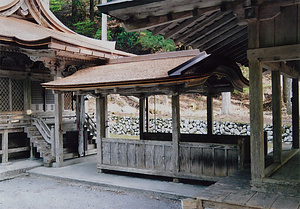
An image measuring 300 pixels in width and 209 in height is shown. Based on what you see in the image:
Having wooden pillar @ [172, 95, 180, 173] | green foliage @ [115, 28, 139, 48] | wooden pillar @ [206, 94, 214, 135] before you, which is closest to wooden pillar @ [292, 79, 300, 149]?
wooden pillar @ [206, 94, 214, 135]

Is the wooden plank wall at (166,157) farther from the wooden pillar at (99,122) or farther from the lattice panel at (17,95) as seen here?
the lattice panel at (17,95)

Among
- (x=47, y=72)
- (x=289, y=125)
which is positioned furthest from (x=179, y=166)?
(x=289, y=125)

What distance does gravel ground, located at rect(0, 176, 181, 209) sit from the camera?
6.84 meters

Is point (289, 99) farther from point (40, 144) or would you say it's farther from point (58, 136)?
point (40, 144)

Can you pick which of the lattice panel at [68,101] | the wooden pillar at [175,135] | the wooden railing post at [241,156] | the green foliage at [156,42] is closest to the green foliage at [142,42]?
the green foliage at [156,42]

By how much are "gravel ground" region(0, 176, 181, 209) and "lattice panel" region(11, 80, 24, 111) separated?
359cm

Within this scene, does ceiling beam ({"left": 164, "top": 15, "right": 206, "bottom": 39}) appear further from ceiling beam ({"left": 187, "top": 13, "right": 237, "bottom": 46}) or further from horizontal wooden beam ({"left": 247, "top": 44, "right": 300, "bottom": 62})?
horizontal wooden beam ({"left": 247, "top": 44, "right": 300, "bottom": 62})

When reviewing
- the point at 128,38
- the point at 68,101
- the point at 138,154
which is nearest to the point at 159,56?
the point at 138,154

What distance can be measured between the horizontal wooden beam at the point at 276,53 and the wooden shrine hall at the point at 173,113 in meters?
2.53

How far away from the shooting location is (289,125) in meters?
14.5

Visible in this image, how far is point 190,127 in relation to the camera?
57.0 ft

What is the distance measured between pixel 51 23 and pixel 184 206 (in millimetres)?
11787

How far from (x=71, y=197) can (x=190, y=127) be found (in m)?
10.9

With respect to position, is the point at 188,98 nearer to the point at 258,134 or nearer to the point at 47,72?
the point at 47,72
